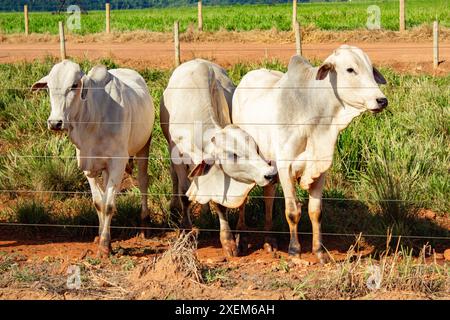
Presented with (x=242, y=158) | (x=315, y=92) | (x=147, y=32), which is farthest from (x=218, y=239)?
(x=147, y=32)

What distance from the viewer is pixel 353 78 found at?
24.9 ft

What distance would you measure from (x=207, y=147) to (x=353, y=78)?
Result: 5.07ft

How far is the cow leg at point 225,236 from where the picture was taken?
331 inches

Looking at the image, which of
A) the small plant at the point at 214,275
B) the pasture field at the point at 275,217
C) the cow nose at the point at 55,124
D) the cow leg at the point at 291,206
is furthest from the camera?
the cow leg at the point at 291,206

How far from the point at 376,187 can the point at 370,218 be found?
1.12 ft

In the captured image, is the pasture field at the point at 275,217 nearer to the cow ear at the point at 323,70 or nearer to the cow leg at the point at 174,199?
the cow leg at the point at 174,199

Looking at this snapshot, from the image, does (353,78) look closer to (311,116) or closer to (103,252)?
(311,116)

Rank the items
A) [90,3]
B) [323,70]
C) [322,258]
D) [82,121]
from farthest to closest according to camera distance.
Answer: [90,3] → [322,258] → [82,121] → [323,70]

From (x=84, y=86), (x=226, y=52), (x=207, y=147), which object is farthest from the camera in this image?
(x=226, y=52)

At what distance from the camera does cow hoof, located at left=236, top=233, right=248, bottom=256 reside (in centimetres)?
853

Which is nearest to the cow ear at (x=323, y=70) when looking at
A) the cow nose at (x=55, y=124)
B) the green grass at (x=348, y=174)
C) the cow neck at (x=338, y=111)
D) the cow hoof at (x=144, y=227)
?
the cow neck at (x=338, y=111)

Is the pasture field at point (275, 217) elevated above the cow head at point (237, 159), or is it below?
below

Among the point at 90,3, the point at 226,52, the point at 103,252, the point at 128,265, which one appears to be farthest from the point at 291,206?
the point at 90,3
